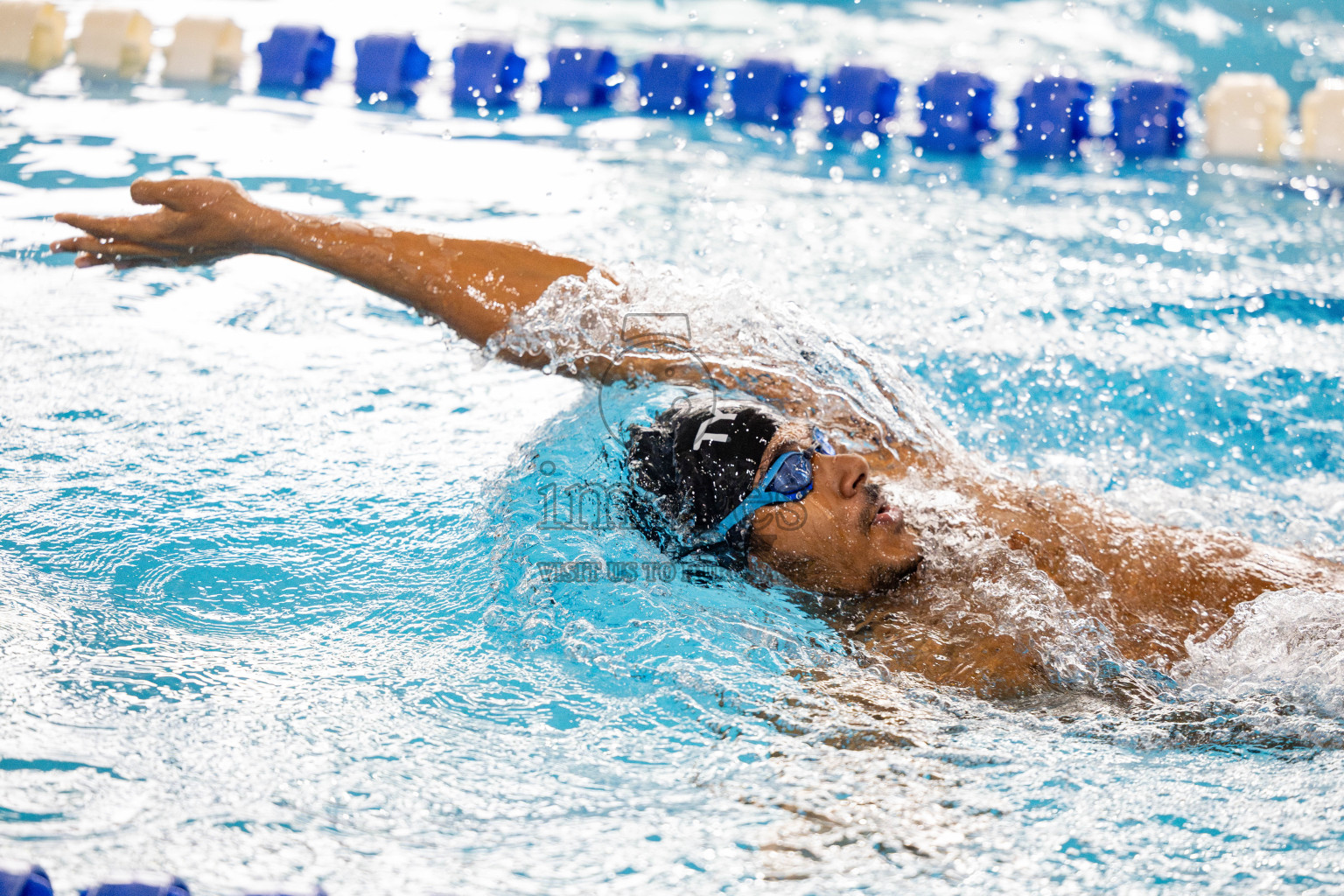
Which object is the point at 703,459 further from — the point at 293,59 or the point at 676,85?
the point at 293,59

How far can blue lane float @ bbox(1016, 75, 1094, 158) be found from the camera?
4.80 metres

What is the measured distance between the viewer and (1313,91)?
4973mm

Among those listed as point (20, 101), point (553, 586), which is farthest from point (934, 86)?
point (20, 101)

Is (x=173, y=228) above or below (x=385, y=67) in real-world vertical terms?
below

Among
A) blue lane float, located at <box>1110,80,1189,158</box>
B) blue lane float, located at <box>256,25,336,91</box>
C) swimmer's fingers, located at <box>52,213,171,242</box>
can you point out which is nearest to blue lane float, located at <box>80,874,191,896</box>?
swimmer's fingers, located at <box>52,213,171,242</box>

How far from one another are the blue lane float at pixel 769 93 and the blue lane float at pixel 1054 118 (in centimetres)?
97

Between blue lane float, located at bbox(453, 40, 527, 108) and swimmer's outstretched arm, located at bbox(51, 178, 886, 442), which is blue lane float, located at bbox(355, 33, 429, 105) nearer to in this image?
blue lane float, located at bbox(453, 40, 527, 108)

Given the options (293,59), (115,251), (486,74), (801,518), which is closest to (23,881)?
(115,251)

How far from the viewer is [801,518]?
2057 millimetres

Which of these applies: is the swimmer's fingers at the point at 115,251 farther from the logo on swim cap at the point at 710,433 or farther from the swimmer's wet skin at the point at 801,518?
the logo on swim cap at the point at 710,433

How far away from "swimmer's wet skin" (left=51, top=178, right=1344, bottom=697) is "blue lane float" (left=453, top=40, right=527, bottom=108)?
3.12 m

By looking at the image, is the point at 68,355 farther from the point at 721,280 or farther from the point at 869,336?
the point at 869,336

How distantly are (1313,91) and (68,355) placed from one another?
5018mm

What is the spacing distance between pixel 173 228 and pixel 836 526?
4.32 feet
